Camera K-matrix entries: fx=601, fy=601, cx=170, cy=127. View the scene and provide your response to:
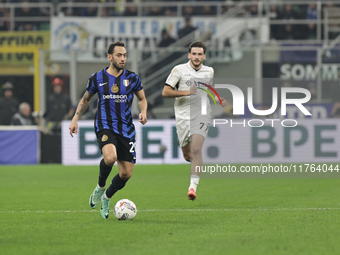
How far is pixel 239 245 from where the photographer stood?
5109 mm

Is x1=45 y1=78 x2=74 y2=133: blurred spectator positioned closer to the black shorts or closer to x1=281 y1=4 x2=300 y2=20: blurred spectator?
x1=281 y1=4 x2=300 y2=20: blurred spectator


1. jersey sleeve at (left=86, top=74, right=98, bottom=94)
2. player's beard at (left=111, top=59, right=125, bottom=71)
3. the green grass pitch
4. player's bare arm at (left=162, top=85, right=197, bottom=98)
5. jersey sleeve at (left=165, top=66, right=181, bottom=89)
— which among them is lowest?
the green grass pitch

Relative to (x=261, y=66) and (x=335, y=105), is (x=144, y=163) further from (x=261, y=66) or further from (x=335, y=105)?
(x=335, y=105)

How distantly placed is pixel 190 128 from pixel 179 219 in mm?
1923

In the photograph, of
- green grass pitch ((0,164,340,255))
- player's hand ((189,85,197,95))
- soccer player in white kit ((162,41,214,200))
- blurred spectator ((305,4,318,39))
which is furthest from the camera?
blurred spectator ((305,4,318,39))

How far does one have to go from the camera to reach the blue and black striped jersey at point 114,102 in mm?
7043

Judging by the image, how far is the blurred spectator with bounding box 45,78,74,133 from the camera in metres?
16.1

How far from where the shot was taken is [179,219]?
6781 millimetres

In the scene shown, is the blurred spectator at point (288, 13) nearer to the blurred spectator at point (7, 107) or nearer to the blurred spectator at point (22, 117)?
the blurred spectator at point (22, 117)

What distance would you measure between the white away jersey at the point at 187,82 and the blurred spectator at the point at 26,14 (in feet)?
43.1

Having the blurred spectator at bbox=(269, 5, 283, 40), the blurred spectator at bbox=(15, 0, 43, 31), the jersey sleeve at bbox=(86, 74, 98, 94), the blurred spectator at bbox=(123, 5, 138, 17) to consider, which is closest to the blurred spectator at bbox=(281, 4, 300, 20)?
the blurred spectator at bbox=(269, 5, 283, 40)

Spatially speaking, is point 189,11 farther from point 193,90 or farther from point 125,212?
point 125,212

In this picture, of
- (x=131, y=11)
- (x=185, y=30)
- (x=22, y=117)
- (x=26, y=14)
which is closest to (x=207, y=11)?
(x=185, y=30)

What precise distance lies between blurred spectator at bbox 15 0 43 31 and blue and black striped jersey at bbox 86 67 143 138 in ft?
46.5
